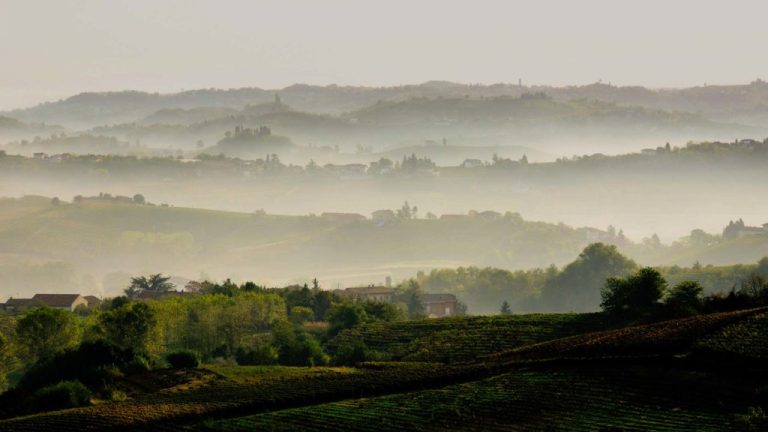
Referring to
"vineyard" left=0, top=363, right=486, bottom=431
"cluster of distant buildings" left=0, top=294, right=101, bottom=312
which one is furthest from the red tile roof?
"vineyard" left=0, top=363, right=486, bottom=431

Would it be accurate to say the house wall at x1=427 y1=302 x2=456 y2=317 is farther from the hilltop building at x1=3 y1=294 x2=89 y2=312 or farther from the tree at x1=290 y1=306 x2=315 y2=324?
the tree at x1=290 y1=306 x2=315 y2=324

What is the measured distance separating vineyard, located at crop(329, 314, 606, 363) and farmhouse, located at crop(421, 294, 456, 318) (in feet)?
306

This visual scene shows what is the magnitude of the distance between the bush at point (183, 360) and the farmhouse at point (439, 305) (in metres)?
102

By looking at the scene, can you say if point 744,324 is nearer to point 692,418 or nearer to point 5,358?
point 692,418

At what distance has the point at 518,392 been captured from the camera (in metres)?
53.1

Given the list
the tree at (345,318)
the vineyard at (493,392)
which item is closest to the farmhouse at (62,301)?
the tree at (345,318)

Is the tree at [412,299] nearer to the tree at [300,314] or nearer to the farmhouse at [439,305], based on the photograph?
the farmhouse at [439,305]

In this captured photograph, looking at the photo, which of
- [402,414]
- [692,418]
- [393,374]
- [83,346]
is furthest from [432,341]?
[692,418]

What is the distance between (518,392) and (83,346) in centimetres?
3777

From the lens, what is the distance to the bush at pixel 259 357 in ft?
274

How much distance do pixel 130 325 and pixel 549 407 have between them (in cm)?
5735

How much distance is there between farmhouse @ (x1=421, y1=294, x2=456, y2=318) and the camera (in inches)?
7269

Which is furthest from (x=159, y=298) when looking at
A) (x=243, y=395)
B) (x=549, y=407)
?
(x=549, y=407)

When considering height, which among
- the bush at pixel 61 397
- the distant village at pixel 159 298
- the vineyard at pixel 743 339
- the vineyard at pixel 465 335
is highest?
the distant village at pixel 159 298
